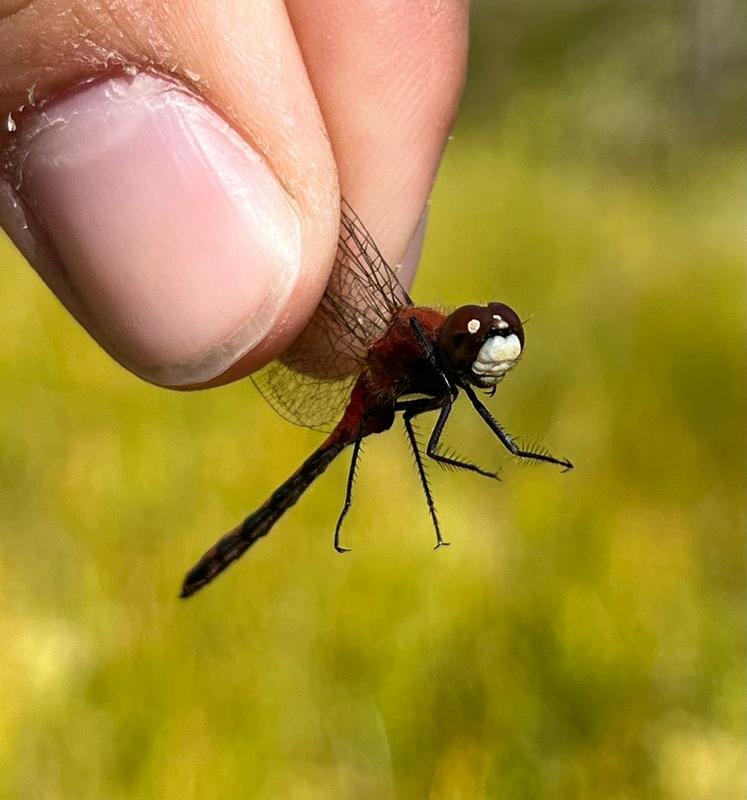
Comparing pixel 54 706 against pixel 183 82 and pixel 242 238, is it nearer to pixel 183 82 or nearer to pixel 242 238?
pixel 242 238

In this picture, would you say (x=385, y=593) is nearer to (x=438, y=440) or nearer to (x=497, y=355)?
(x=438, y=440)

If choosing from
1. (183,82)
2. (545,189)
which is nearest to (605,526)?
(183,82)

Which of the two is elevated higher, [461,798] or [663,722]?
[461,798]

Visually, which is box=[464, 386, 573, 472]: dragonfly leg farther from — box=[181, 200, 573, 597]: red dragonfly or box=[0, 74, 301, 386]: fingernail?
box=[0, 74, 301, 386]: fingernail

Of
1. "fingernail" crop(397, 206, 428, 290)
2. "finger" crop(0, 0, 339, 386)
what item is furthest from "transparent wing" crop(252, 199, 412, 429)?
"fingernail" crop(397, 206, 428, 290)

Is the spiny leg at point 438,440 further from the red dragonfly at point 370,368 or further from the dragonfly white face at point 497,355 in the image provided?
the dragonfly white face at point 497,355

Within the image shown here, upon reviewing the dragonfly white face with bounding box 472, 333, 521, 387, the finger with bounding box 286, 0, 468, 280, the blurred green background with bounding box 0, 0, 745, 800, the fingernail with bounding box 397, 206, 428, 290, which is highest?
the finger with bounding box 286, 0, 468, 280

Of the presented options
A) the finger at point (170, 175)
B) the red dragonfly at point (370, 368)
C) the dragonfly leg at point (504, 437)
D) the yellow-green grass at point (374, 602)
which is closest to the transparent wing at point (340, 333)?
the red dragonfly at point (370, 368)
